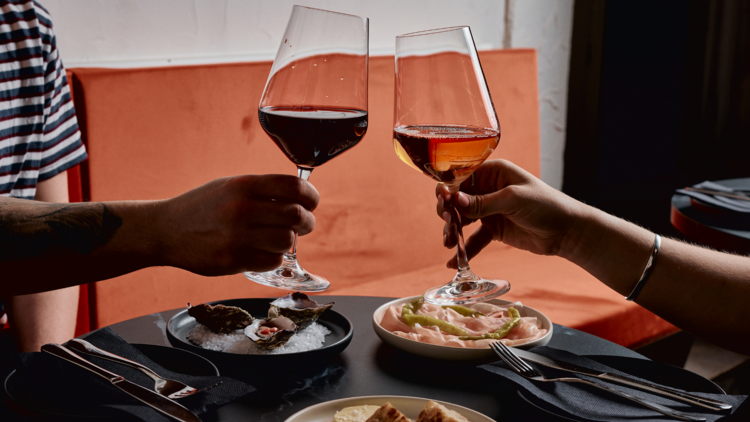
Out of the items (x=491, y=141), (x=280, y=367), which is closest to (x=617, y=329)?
(x=491, y=141)

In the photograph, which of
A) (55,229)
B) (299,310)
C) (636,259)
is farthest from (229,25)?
(636,259)

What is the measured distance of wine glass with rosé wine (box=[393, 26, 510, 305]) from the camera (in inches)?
33.1

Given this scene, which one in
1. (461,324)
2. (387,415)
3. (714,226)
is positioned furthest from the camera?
(714,226)

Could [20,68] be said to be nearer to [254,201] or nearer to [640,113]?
[254,201]

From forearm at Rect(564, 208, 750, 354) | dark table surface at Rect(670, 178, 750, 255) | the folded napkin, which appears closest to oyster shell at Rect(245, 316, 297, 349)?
forearm at Rect(564, 208, 750, 354)

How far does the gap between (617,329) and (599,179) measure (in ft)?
5.38

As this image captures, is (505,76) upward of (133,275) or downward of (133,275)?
upward

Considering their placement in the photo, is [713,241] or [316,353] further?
[713,241]

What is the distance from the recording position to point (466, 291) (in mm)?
873

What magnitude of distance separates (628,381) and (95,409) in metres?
0.62

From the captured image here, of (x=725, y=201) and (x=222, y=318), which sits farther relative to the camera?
(x=725, y=201)

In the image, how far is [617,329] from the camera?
5.97 ft

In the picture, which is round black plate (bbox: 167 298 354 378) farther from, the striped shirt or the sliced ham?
the striped shirt

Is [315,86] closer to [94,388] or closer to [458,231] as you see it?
[458,231]
